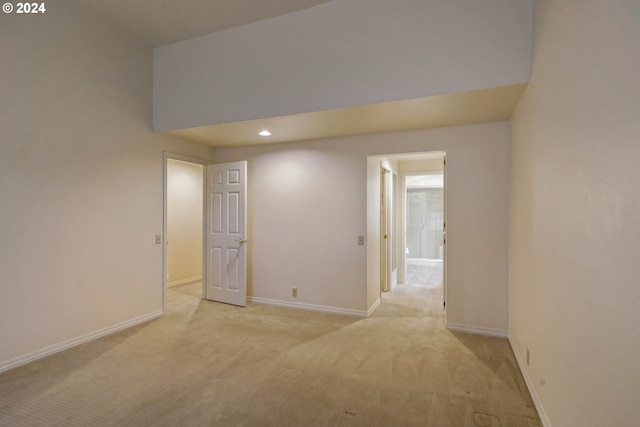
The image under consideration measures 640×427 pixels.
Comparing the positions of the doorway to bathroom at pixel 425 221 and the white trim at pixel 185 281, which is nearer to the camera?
the white trim at pixel 185 281

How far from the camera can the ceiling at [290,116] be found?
2.96m

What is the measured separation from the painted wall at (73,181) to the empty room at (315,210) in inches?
0.8

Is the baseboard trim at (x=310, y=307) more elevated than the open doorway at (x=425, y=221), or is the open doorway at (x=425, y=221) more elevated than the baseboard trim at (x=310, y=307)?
the open doorway at (x=425, y=221)

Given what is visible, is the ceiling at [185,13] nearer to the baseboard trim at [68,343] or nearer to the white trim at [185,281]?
the baseboard trim at [68,343]

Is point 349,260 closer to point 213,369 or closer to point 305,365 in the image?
point 305,365

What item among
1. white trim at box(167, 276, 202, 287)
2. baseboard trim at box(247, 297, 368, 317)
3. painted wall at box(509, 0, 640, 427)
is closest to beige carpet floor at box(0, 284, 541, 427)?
baseboard trim at box(247, 297, 368, 317)

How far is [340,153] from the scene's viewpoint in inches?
170

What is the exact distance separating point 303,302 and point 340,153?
2.15 metres

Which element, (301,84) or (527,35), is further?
(301,84)

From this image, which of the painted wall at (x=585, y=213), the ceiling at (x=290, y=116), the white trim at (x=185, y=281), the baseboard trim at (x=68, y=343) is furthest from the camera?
the white trim at (x=185, y=281)

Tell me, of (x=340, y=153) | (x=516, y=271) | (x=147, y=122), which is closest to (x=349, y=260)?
(x=340, y=153)

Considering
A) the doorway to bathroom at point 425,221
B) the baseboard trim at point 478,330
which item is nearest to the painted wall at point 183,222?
the baseboard trim at point 478,330

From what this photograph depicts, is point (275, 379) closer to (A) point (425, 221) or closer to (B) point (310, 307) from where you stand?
(B) point (310, 307)

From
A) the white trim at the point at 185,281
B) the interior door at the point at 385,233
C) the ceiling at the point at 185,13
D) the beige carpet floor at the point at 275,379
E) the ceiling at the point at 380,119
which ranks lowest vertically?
the beige carpet floor at the point at 275,379
